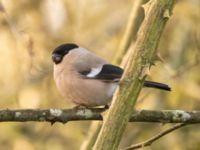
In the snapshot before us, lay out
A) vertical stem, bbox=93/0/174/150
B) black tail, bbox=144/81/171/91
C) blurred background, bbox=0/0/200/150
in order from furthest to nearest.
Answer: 1. blurred background, bbox=0/0/200/150
2. black tail, bbox=144/81/171/91
3. vertical stem, bbox=93/0/174/150

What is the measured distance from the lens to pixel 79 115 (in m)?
2.38

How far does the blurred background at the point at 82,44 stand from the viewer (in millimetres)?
4008

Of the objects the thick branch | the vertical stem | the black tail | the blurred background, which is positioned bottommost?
the blurred background

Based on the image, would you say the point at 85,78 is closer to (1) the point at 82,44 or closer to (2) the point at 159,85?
(2) the point at 159,85

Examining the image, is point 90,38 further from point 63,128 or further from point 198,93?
point 198,93

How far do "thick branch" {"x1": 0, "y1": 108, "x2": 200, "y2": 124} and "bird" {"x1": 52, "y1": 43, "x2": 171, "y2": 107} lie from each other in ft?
2.24

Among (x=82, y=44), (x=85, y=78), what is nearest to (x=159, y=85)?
(x=85, y=78)

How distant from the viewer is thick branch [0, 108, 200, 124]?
223cm

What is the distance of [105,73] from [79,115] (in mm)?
952

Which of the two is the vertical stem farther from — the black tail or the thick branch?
the black tail

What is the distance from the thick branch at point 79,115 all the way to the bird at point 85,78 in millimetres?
682

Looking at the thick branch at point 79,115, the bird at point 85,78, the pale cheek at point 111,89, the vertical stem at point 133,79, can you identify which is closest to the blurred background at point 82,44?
the bird at point 85,78

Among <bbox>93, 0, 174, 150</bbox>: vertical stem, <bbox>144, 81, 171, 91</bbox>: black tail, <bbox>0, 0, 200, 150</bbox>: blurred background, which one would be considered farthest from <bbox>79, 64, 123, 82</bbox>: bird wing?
<bbox>93, 0, 174, 150</bbox>: vertical stem

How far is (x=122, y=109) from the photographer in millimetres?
2020
